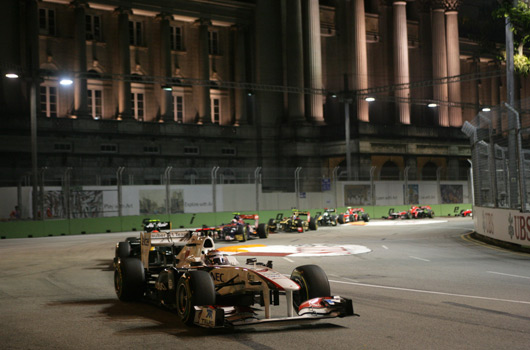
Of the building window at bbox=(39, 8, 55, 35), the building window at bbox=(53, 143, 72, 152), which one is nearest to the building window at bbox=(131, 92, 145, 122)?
the building window at bbox=(53, 143, 72, 152)

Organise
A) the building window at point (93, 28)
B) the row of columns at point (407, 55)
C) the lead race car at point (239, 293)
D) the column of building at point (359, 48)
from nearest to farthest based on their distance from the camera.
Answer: the lead race car at point (239, 293)
the building window at point (93, 28)
the column of building at point (359, 48)
the row of columns at point (407, 55)

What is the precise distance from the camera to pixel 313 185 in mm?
52031

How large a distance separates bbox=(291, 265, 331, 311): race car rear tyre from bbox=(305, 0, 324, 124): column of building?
53.3 m

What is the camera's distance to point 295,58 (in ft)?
205

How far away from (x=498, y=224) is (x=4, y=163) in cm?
3692

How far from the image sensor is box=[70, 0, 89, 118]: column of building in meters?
53.7

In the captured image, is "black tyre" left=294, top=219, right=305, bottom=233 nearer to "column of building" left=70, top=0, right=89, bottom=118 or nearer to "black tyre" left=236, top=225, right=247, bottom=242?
"black tyre" left=236, top=225, right=247, bottom=242

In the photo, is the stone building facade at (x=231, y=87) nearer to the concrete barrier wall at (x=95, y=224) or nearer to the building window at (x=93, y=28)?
the building window at (x=93, y=28)

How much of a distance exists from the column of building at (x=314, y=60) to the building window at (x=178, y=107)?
11.4 metres

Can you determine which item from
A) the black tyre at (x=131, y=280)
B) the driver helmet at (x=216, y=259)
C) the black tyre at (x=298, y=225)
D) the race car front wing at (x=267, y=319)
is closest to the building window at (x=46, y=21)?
the black tyre at (x=298, y=225)

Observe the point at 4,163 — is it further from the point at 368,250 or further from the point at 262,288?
the point at 262,288

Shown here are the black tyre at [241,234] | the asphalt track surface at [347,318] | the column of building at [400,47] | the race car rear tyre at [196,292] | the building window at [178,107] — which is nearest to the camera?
the asphalt track surface at [347,318]

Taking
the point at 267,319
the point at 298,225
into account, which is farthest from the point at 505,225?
the point at 267,319

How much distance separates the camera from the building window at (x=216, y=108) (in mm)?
63656
